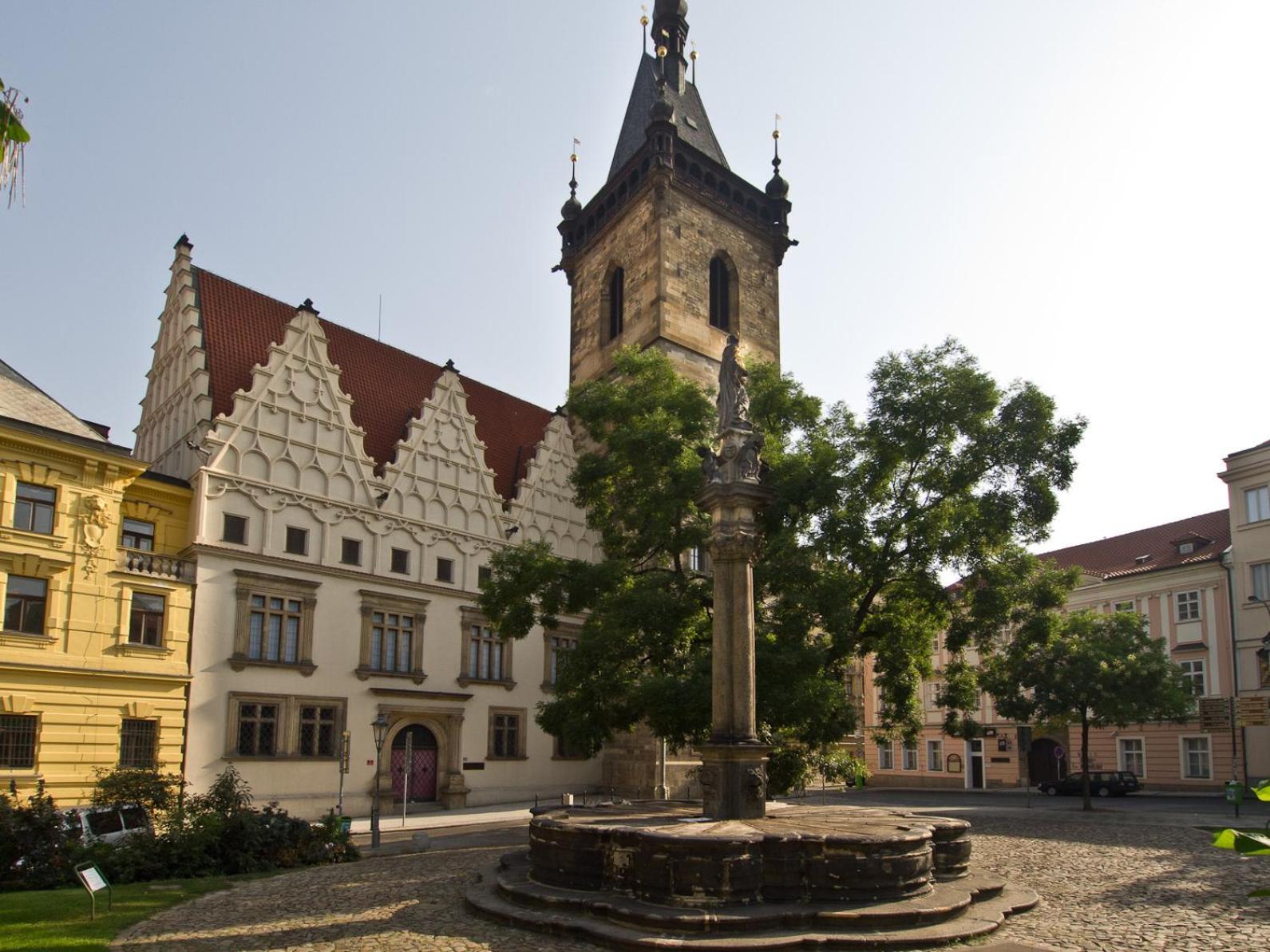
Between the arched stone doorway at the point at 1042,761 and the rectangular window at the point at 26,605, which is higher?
the rectangular window at the point at 26,605

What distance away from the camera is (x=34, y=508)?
24.8 metres

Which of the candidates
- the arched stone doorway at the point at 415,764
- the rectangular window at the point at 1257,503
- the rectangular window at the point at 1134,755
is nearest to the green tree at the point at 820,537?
the arched stone doorway at the point at 415,764

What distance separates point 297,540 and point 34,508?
7.22m

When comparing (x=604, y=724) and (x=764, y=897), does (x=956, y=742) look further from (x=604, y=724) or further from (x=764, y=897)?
(x=764, y=897)

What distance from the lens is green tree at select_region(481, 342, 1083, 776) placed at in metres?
20.8

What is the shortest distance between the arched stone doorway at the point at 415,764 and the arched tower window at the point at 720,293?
80.3ft

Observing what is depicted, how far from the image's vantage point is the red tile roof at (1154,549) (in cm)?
4444

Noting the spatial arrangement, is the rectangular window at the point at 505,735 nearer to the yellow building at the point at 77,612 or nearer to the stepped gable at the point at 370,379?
the stepped gable at the point at 370,379

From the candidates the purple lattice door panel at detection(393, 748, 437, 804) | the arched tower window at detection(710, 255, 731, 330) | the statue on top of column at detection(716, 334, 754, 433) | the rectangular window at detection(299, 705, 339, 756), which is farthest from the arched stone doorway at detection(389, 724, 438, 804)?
the arched tower window at detection(710, 255, 731, 330)

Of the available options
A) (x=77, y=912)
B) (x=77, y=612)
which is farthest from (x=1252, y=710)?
(x=77, y=612)

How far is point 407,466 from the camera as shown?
34.2m

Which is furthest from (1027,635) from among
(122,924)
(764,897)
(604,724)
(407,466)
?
(407,466)

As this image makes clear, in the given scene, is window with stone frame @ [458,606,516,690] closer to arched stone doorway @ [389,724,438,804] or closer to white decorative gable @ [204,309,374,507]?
arched stone doorway @ [389,724,438,804]

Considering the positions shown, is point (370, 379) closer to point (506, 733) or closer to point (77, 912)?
point (506, 733)
